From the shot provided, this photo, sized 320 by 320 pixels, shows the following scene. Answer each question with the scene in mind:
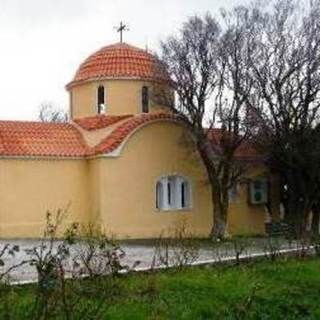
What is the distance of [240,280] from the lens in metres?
12.9

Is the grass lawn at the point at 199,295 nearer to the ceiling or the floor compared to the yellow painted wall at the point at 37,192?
nearer to the floor

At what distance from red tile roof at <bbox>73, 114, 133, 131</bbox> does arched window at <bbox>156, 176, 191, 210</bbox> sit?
2.93m

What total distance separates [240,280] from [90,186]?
1414 cm

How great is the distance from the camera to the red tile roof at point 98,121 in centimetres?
2773

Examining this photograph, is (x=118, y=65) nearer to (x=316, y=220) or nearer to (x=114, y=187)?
(x=114, y=187)

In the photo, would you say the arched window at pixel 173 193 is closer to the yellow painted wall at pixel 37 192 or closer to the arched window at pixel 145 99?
the yellow painted wall at pixel 37 192

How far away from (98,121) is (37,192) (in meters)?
4.23

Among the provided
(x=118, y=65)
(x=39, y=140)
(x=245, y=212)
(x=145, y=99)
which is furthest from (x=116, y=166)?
(x=245, y=212)

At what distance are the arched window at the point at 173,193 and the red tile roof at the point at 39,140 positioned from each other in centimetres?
317

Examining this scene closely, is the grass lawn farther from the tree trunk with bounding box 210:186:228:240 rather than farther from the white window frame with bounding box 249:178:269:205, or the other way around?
the white window frame with bounding box 249:178:269:205

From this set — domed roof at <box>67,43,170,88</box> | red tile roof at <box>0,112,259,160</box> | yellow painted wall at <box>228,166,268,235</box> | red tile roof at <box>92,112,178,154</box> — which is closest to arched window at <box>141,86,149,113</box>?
domed roof at <box>67,43,170,88</box>

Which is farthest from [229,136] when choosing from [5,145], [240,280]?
[240,280]

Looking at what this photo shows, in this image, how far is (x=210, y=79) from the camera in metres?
25.1

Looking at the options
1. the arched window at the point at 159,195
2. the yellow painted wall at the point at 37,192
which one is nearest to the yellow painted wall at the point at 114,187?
the yellow painted wall at the point at 37,192
